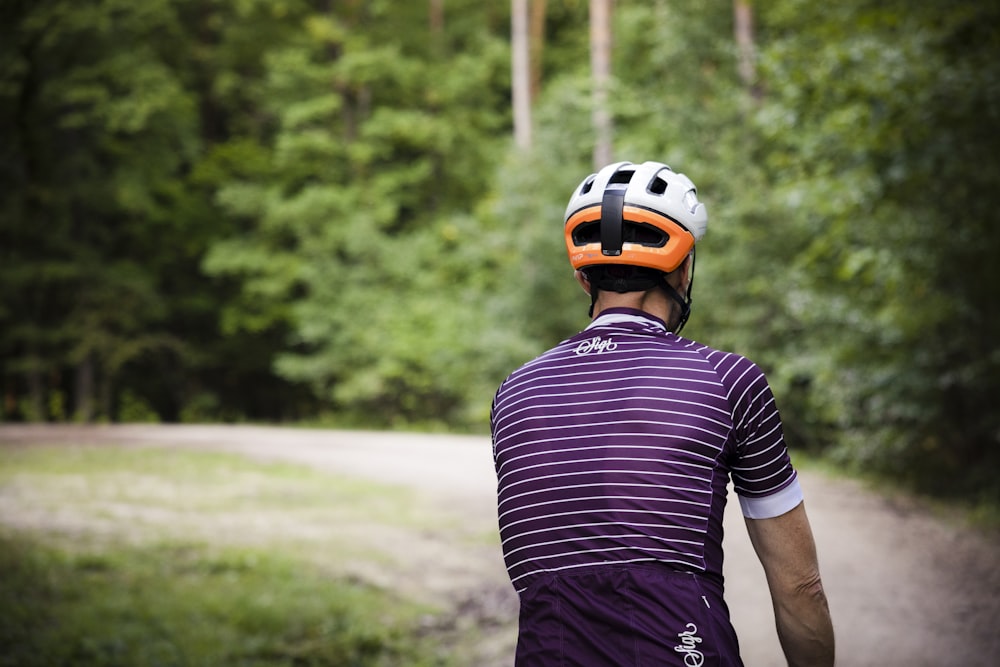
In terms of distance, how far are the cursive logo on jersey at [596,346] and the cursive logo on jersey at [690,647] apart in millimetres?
625

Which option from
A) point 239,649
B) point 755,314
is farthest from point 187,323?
point 239,649

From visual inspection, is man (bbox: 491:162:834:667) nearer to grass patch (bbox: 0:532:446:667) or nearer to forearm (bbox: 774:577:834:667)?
forearm (bbox: 774:577:834:667)

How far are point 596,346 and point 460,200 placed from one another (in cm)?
3075

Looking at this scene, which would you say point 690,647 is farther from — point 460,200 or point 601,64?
point 460,200

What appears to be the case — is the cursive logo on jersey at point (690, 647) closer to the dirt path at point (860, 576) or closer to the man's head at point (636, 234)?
the man's head at point (636, 234)

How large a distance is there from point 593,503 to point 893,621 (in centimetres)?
544

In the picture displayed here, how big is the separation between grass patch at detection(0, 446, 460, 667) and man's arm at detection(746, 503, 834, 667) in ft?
14.1

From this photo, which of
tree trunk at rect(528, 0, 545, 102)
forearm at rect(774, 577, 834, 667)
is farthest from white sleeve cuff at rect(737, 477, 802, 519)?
tree trunk at rect(528, 0, 545, 102)

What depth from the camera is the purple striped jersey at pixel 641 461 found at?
2092 millimetres

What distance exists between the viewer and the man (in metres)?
2.06

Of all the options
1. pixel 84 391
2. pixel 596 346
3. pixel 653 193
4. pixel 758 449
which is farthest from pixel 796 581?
pixel 84 391

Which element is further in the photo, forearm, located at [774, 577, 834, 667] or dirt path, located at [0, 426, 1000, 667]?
dirt path, located at [0, 426, 1000, 667]

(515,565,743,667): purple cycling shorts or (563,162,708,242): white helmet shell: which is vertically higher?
(563,162,708,242): white helmet shell

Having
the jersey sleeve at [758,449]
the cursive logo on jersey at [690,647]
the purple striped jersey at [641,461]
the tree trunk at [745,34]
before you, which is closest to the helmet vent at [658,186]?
the purple striped jersey at [641,461]
